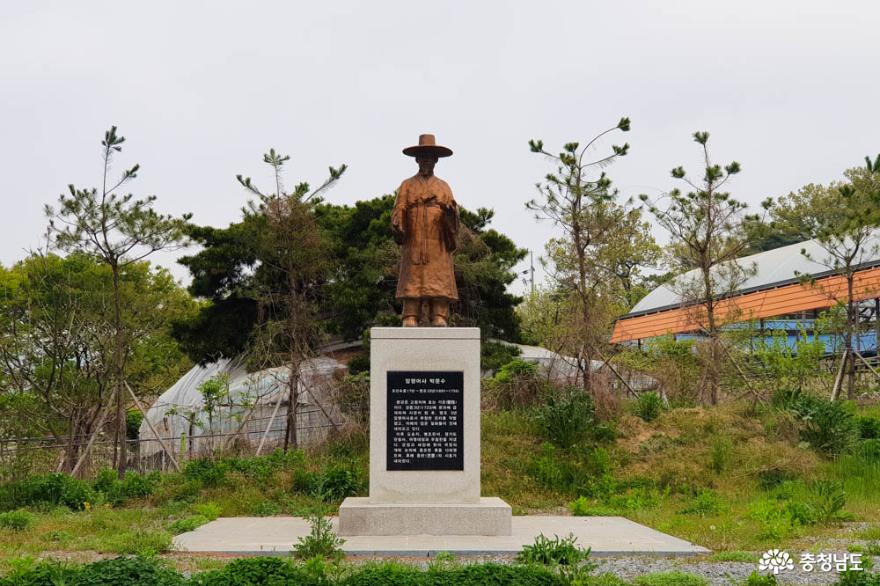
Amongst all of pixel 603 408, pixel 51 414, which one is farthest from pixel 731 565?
pixel 51 414

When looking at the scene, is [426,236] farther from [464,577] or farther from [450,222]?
[464,577]

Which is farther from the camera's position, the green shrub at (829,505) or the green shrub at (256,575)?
the green shrub at (829,505)

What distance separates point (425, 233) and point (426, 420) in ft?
6.64

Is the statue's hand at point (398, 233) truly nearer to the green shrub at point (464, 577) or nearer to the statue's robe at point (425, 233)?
the statue's robe at point (425, 233)

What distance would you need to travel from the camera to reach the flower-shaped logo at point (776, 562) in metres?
6.09

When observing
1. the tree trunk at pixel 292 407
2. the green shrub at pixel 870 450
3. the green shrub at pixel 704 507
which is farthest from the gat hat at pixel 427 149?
the green shrub at pixel 870 450

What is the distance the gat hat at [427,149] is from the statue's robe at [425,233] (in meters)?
0.30

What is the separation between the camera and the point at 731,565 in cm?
643

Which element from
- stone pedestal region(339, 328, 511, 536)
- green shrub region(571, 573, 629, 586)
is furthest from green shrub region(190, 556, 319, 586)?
stone pedestal region(339, 328, 511, 536)

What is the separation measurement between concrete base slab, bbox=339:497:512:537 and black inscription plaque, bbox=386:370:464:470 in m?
0.46

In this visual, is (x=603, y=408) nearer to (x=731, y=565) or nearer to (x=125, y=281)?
(x=731, y=565)

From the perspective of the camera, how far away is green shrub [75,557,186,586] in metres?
5.02

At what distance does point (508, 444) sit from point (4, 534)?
6.65 metres

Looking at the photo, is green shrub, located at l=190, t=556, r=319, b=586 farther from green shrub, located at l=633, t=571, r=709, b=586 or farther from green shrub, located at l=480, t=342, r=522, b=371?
green shrub, located at l=480, t=342, r=522, b=371
